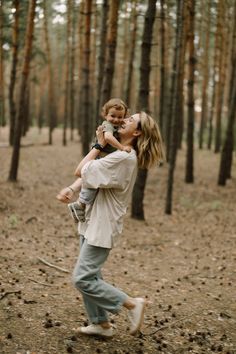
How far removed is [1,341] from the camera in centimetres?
422

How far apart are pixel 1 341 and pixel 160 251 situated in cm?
499

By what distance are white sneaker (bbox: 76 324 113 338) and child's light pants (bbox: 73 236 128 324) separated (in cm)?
37

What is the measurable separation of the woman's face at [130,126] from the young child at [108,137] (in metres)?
0.04

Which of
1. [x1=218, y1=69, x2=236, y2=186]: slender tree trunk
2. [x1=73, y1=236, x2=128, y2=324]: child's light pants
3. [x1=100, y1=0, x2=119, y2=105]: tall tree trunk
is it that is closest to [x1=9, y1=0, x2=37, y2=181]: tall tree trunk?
[x1=100, y1=0, x2=119, y2=105]: tall tree trunk

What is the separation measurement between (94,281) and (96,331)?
696mm

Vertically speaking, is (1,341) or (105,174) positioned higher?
(105,174)

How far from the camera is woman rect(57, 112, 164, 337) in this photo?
3.90 metres

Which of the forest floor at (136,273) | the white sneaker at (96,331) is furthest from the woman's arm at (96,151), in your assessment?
the forest floor at (136,273)

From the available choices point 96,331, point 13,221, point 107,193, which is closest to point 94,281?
point 96,331

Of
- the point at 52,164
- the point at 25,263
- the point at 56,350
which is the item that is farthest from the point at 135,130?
the point at 52,164

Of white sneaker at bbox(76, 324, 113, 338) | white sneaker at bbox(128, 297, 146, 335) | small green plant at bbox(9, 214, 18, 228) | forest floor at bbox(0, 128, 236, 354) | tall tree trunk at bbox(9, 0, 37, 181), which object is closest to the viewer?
white sneaker at bbox(128, 297, 146, 335)

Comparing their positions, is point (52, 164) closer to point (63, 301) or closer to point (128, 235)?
point (128, 235)

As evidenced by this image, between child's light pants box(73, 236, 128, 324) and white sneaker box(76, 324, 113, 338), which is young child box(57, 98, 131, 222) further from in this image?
white sneaker box(76, 324, 113, 338)

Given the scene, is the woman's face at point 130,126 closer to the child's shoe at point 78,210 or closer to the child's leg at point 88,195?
the child's leg at point 88,195
